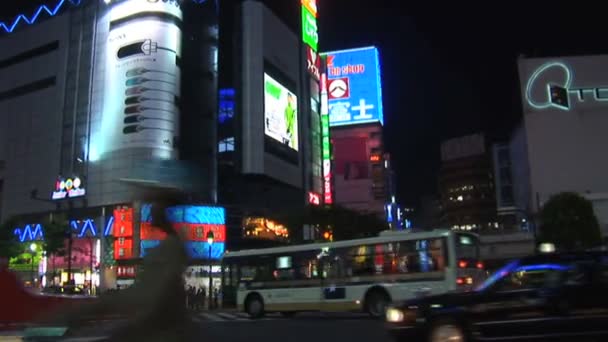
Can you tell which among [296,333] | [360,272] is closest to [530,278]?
[296,333]

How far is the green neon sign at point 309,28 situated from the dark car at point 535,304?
252 ft

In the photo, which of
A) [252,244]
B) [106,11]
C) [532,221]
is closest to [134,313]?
[252,244]

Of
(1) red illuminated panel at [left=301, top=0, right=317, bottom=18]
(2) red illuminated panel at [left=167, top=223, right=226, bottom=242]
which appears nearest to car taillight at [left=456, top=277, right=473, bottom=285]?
(2) red illuminated panel at [left=167, top=223, right=226, bottom=242]

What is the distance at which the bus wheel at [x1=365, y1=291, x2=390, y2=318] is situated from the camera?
828 inches

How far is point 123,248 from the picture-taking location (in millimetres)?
55438

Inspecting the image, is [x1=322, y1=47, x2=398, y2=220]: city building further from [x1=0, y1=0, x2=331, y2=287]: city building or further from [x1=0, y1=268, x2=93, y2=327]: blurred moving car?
[x1=0, y1=268, x2=93, y2=327]: blurred moving car

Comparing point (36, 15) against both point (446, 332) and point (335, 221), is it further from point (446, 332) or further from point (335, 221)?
point (446, 332)

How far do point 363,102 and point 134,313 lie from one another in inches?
4345

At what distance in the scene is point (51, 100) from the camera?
220ft

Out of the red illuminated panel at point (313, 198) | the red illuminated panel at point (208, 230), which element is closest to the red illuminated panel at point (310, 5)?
the red illuminated panel at point (313, 198)

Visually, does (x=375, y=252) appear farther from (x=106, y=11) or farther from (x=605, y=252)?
(x=106, y=11)

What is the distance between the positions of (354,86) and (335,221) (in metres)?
55.0

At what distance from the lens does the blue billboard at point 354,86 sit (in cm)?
11144

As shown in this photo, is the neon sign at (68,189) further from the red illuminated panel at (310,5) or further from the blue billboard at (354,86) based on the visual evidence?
the blue billboard at (354,86)
